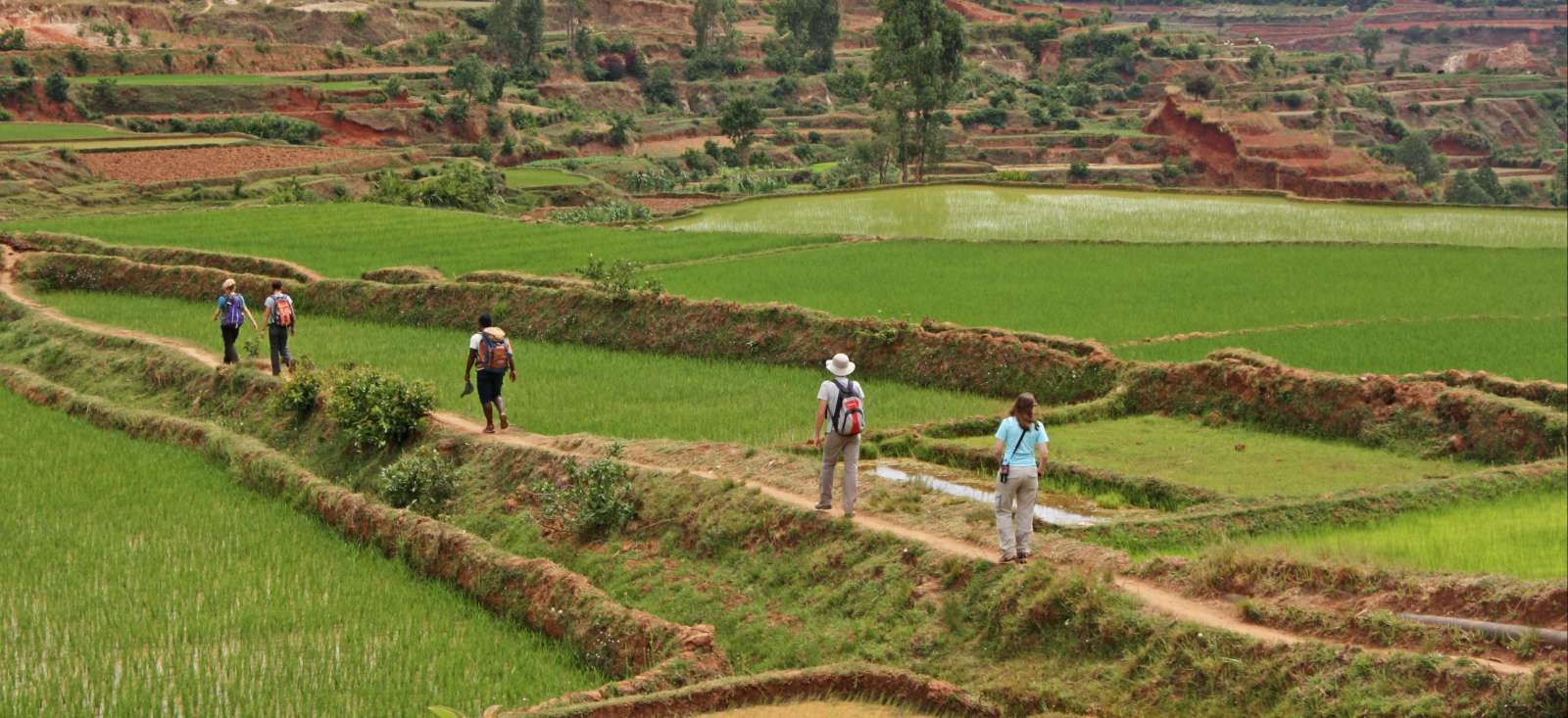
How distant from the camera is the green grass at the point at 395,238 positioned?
32094 mm

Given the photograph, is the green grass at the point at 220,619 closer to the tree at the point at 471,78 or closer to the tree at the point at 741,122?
the tree at the point at 741,122

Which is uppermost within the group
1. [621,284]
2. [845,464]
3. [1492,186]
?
[845,464]

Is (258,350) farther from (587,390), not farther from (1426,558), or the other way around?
(1426,558)

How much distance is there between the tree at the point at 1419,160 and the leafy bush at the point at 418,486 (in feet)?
239

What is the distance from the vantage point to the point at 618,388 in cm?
2000

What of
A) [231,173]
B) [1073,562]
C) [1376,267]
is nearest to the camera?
[1073,562]

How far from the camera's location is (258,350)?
74.0 feet

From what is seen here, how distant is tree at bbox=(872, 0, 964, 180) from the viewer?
56281 millimetres

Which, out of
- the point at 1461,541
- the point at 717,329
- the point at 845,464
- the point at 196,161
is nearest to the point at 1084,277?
the point at 717,329

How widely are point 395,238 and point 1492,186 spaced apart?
5338 centimetres

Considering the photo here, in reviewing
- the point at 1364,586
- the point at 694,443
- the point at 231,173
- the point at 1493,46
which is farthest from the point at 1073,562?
the point at 1493,46

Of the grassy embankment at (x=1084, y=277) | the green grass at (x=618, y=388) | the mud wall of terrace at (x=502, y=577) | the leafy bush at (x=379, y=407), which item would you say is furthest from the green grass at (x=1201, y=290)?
the mud wall of terrace at (x=502, y=577)

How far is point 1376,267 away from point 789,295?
37.1 feet

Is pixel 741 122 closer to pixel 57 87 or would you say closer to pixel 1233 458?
pixel 57 87
